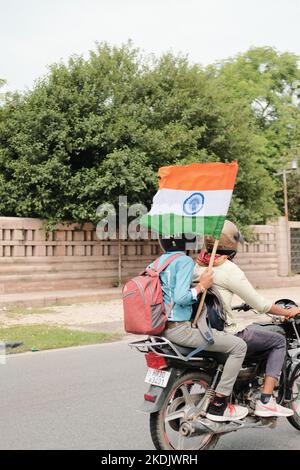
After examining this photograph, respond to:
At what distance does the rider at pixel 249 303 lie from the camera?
4.78 m

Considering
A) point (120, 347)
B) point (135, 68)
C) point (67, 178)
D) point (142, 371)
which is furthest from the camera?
point (135, 68)

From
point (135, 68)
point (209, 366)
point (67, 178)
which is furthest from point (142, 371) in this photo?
point (135, 68)

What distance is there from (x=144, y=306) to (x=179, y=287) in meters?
0.28

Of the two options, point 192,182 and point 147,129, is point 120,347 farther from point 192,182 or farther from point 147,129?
point 147,129

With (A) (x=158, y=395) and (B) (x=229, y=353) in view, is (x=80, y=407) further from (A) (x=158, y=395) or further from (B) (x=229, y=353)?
(B) (x=229, y=353)

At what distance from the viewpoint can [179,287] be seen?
4.40 meters

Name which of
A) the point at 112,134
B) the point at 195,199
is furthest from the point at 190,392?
the point at 112,134

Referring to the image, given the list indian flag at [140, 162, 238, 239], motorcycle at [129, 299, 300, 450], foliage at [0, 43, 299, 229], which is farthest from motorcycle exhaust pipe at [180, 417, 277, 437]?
foliage at [0, 43, 299, 229]

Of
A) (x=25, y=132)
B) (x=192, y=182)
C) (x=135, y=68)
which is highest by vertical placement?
(x=135, y=68)

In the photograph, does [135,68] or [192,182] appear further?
[135,68]

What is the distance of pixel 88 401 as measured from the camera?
21.5 feet

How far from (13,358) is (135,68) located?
12021mm

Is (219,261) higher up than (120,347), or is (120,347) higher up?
(219,261)

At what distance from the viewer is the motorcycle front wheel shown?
14.8 ft
